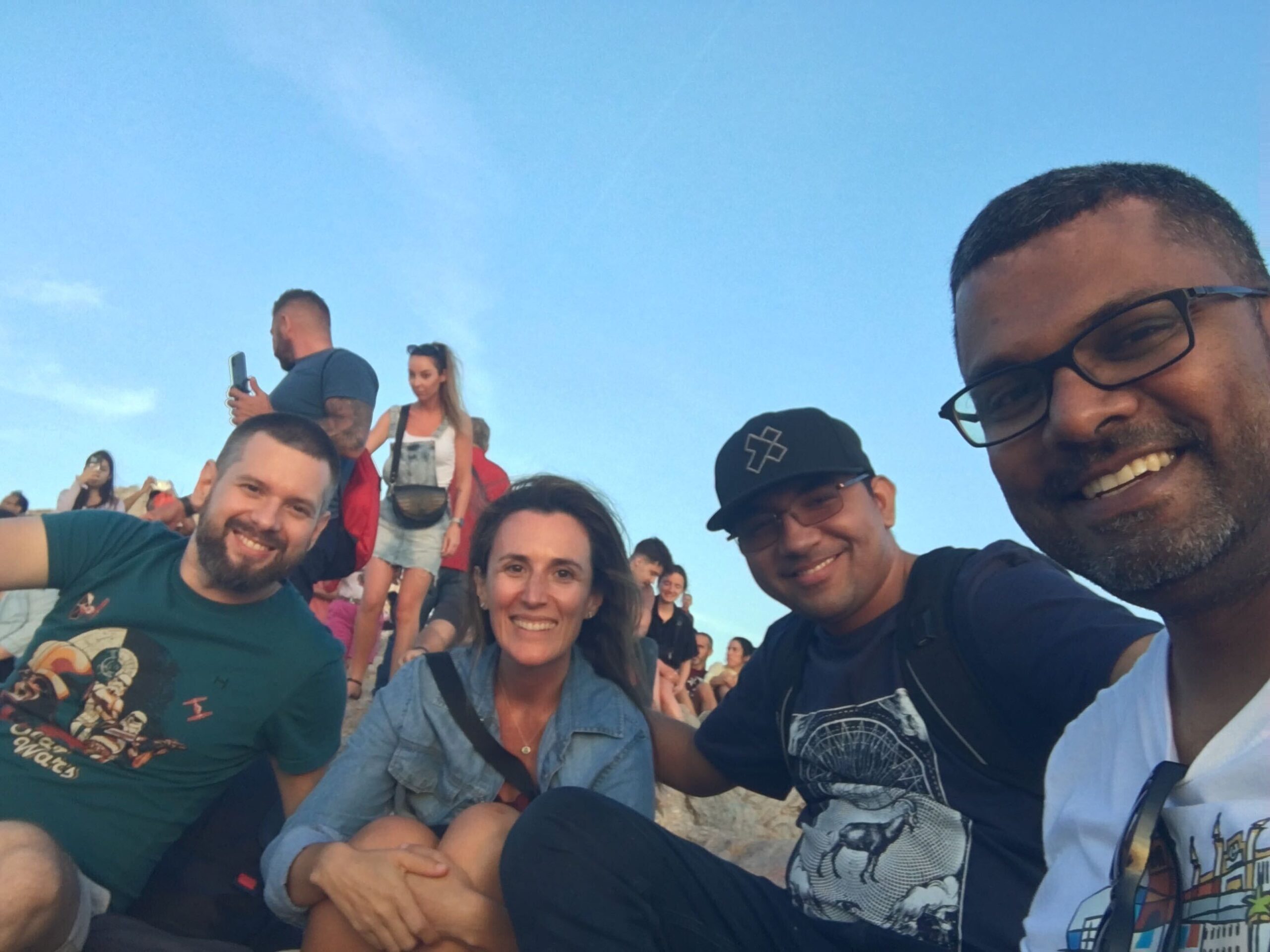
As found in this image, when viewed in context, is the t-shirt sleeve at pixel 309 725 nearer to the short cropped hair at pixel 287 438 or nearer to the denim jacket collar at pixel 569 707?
the denim jacket collar at pixel 569 707

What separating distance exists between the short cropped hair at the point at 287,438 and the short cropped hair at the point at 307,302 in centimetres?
204

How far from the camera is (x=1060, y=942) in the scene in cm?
134

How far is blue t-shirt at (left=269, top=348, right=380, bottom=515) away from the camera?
5004mm

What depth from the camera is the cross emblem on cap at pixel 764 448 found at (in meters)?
2.91

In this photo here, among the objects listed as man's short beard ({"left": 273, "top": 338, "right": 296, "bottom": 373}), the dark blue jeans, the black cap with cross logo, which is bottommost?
the dark blue jeans

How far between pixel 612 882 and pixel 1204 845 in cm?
156

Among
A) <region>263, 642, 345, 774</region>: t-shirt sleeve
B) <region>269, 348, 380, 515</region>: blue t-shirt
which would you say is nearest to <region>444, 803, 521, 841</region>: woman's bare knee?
<region>263, 642, 345, 774</region>: t-shirt sleeve

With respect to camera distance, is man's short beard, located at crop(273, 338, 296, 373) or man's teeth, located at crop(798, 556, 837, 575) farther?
man's short beard, located at crop(273, 338, 296, 373)

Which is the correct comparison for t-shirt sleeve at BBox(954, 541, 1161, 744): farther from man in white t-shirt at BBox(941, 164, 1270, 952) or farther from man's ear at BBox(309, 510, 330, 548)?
man's ear at BBox(309, 510, 330, 548)

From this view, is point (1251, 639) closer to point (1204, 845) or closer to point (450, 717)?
point (1204, 845)

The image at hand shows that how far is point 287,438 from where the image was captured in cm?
364

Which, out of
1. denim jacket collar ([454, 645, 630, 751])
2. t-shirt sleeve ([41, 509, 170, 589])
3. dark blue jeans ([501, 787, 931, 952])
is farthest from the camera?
t-shirt sleeve ([41, 509, 170, 589])

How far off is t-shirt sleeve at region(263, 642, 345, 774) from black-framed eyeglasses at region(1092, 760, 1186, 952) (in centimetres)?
275

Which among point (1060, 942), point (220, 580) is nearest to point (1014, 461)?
point (1060, 942)
